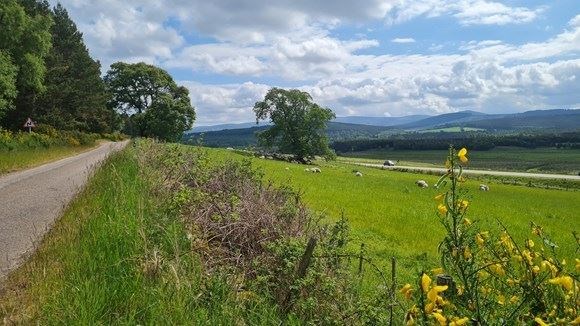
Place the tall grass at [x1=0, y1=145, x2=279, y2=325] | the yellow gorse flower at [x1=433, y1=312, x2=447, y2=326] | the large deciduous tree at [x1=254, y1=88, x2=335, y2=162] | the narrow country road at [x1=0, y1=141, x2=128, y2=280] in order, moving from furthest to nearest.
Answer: the large deciduous tree at [x1=254, y1=88, x2=335, y2=162] < the narrow country road at [x1=0, y1=141, x2=128, y2=280] < the tall grass at [x1=0, y1=145, x2=279, y2=325] < the yellow gorse flower at [x1=433, y1=312, x2=447, y2=326]

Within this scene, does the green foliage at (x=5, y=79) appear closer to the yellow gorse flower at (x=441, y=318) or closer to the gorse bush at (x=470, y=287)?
the gorse bush at (x=470, y=287)

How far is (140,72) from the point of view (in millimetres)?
88000

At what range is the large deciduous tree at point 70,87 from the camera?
57.4 m

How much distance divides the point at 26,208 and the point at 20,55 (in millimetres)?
40139

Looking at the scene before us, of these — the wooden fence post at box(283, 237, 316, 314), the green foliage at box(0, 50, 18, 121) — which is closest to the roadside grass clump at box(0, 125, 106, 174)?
the green foliage at box(0, 50, 18, 121)

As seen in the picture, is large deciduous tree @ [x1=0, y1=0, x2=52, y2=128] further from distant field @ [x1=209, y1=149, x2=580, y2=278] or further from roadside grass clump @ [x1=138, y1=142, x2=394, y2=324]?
roadside grass clump @ [x1=138, y1=142, x2=394, y2=324]

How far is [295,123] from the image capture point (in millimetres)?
78750

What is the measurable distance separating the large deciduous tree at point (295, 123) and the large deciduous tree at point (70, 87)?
2568cm

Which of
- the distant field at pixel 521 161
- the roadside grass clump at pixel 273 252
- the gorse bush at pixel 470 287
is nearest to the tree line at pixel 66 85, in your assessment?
the roadside grass clump at pixel 273 252

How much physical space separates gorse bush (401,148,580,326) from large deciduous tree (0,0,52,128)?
134 feet

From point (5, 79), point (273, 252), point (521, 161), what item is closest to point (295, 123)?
point (5, 79)

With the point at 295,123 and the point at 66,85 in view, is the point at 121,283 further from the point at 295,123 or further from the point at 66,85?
the point at 295,123

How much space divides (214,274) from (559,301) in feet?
10.8

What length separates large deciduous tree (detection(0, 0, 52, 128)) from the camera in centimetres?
3944
